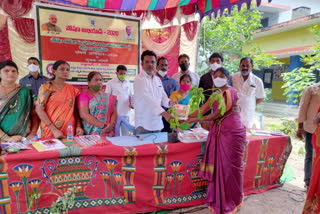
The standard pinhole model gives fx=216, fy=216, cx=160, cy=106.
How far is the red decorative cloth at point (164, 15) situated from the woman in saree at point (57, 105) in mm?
3037

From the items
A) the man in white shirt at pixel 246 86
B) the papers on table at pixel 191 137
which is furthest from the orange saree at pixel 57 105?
the man in white shirt at pixel 246 86

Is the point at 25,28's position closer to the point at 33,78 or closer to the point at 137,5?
the point at 33,78

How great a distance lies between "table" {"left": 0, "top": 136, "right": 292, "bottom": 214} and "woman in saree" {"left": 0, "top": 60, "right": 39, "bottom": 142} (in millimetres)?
568

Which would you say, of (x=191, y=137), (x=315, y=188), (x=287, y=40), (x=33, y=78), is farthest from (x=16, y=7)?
(x=287, y=40)

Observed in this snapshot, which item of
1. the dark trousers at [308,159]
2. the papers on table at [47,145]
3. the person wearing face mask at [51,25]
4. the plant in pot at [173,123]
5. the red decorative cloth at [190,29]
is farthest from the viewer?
the red decorative cloth at [190,29]

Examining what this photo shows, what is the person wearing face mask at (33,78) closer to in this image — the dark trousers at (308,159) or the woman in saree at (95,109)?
the woman in saree at (95,109)

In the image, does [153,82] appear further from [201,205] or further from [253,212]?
[253,212]

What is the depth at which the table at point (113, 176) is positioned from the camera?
2068 mm

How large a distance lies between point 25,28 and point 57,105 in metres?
2.35

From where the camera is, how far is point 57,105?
2.76 meters

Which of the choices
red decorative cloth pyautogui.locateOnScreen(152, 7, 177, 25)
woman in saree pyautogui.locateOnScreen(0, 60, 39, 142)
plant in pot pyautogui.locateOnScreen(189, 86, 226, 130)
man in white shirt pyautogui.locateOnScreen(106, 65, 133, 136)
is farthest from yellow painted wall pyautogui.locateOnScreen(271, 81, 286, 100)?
woman in saree pyautogui.locateOnScreen(0, 60, 39, 142)

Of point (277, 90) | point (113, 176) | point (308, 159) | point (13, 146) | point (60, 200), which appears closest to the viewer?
point (60, 200)

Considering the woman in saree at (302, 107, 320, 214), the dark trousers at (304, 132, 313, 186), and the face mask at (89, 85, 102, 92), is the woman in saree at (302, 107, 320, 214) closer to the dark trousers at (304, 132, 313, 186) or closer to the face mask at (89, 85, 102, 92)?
the dark trousers at (304, 132, 313, 186)

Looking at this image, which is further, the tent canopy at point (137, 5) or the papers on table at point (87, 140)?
the tent canopy at point (137, 5)
